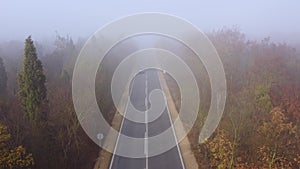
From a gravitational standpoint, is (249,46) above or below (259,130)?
above

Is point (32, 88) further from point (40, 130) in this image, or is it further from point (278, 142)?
point (278, 142)

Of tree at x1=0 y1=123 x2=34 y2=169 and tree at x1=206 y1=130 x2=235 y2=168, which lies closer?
tree at x1=0 y1=123 x2=34 y2=169

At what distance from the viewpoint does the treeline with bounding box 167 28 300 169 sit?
15.1m

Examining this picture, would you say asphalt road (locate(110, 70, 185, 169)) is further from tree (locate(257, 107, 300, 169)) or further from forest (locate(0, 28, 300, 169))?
tree (locate(257, 107, 300, 169))

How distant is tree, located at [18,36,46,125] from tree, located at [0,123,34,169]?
4.08 meters

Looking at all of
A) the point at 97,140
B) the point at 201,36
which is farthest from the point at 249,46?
the point at 97,140

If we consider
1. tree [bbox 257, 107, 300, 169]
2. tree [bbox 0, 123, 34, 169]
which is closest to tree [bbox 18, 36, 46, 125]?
tree [bbox 0, 123, 34, 169]

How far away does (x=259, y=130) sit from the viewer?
16.5 metres

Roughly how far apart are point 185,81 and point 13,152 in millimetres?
15965

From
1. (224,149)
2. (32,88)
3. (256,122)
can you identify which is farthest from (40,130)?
(256,122)

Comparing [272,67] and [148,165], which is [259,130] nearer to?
[148,165]

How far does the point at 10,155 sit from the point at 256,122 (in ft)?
35.3

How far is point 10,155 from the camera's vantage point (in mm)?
14055

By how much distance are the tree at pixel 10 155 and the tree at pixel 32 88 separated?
13.4ft
